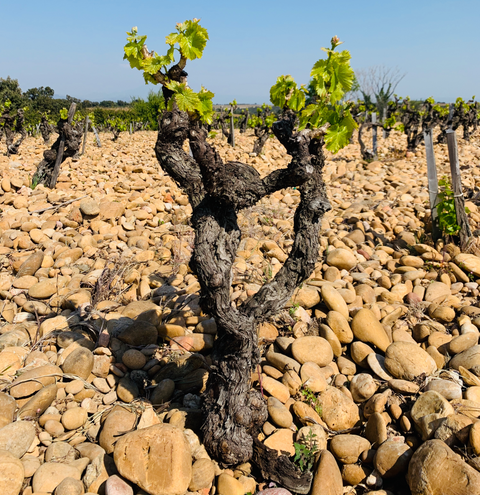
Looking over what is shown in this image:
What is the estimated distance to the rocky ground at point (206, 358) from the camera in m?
2.38

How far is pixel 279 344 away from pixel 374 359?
0.86m

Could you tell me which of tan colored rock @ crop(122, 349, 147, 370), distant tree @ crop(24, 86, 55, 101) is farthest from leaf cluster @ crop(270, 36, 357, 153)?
distant tree @ crop(24, 86, 55, 101)

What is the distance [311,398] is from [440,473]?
3.39 feet

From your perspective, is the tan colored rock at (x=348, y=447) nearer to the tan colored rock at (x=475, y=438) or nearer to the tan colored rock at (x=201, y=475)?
the tan colored rock at (x=475, y=438)

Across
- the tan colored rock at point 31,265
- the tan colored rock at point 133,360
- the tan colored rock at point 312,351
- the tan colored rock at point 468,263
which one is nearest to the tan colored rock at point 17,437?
the tan colored rock at point 133,360

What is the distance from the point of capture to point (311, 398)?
3.05 m

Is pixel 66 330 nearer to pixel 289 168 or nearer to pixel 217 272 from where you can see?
pixel 217 272

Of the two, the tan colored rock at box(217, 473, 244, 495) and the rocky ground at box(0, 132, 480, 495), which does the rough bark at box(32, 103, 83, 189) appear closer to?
the rocky ground at box(0, 132, 480, 495)

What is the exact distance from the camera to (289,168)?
2357 millimetres

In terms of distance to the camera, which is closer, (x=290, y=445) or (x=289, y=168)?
(x=289, y=168)

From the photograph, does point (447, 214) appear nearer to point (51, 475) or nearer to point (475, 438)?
point (475, 438)

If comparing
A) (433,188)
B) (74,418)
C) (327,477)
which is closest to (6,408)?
(74,418)

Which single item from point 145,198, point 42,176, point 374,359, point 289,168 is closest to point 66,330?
point 289,168

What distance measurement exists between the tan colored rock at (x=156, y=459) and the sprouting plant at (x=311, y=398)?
109 centimetres
